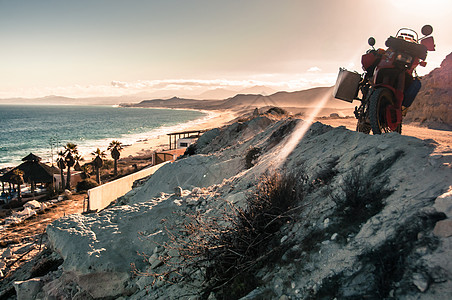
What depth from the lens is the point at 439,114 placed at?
19.0 metres

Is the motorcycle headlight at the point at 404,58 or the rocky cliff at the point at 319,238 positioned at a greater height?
the motorcycle headlight at the point at 404,58

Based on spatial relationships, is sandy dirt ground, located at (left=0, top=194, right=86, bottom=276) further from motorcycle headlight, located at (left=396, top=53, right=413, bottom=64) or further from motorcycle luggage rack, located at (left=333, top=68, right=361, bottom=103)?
motorcycle headlight, located at (left=396, top=53, right=413, bottom=64)

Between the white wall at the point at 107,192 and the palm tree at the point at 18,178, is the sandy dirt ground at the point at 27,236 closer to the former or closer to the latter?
the white wall at the point at 107,192

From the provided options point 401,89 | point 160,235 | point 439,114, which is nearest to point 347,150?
point 401,89

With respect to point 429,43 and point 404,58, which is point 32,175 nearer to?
point 404,58

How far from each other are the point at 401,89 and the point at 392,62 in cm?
58

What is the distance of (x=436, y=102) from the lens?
1986 centimetres

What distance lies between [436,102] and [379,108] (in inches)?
729

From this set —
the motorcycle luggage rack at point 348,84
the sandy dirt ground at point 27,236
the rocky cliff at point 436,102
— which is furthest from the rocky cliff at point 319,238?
the rocky cliff at point 436,102

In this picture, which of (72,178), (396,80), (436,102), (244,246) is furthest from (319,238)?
(72,178)

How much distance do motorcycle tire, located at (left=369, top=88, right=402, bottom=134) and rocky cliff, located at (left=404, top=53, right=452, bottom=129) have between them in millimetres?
15670

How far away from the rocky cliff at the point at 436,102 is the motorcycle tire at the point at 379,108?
15.7 m

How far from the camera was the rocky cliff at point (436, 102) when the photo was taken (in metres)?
18.7

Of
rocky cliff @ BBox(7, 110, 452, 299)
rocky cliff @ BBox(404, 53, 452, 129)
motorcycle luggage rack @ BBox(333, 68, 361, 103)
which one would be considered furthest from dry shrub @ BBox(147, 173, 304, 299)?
rocky cliff @ BBox(404, 53, 452, 129)
